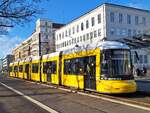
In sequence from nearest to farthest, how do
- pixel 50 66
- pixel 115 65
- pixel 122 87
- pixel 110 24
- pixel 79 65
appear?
1. pixel 122 87
2. pixel 115 65
3. pixel 79 65
4. pixel 50 66
5. pixel 110 24

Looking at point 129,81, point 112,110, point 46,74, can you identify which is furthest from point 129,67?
point 46,74

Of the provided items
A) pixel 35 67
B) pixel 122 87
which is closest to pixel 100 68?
pixel 122 87

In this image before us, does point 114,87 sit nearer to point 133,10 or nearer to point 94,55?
point 94,55

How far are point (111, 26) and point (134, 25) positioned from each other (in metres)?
8.35

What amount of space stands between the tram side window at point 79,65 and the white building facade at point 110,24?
154 feet

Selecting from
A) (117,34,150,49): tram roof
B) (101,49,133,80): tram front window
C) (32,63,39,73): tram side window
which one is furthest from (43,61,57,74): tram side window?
(101,49,133,80): tram front window

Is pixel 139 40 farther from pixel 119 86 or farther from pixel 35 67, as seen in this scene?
pixel 119 86

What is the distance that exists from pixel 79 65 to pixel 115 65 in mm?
4548

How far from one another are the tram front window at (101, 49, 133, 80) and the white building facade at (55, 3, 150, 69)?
52755mm

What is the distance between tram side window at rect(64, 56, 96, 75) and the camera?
2215 centimetres

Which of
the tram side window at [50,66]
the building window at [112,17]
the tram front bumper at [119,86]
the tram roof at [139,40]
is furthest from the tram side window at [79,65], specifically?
the building window at [112,17]

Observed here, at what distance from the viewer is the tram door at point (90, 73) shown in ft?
70.4

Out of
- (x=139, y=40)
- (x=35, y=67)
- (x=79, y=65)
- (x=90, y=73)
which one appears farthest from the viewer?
(x=35, y=67)

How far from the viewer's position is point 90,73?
868 inches
